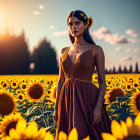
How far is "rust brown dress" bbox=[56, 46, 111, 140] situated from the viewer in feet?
8.20

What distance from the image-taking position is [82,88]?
2648 millimetres

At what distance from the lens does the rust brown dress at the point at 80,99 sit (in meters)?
2.50

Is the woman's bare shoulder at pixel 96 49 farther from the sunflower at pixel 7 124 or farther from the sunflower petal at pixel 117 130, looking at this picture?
the sunflower petal at pixel 117 130

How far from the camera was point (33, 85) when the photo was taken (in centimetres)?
560

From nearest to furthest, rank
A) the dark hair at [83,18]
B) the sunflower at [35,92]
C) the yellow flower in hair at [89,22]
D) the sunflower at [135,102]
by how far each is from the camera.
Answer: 1. the dark hair at [83,18]
2. the yellow flower in hair at [89,22]
3. the sunflower at [135,102]
4. the sunflower at [35,92]

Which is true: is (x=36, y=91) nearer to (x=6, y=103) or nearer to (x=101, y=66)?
(x=6, y=103)

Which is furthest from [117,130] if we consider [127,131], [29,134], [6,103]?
[6,103]

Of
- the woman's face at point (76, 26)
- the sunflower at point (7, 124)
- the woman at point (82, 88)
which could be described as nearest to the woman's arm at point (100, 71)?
the woman at point (82, 88)

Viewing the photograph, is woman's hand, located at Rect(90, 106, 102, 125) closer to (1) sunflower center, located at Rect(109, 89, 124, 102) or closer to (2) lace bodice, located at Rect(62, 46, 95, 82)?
(2) lace bodice, located at Rect(62, 46, 95, 82)

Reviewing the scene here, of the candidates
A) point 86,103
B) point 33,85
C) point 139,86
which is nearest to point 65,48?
point 86,103

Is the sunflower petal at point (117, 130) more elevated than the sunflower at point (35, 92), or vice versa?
the sunflower petal at point (117, 130)

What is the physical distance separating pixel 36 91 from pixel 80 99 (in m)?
3.16

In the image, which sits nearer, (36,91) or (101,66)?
(101,66)

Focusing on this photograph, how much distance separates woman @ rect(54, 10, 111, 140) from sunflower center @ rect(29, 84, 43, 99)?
108 inches
